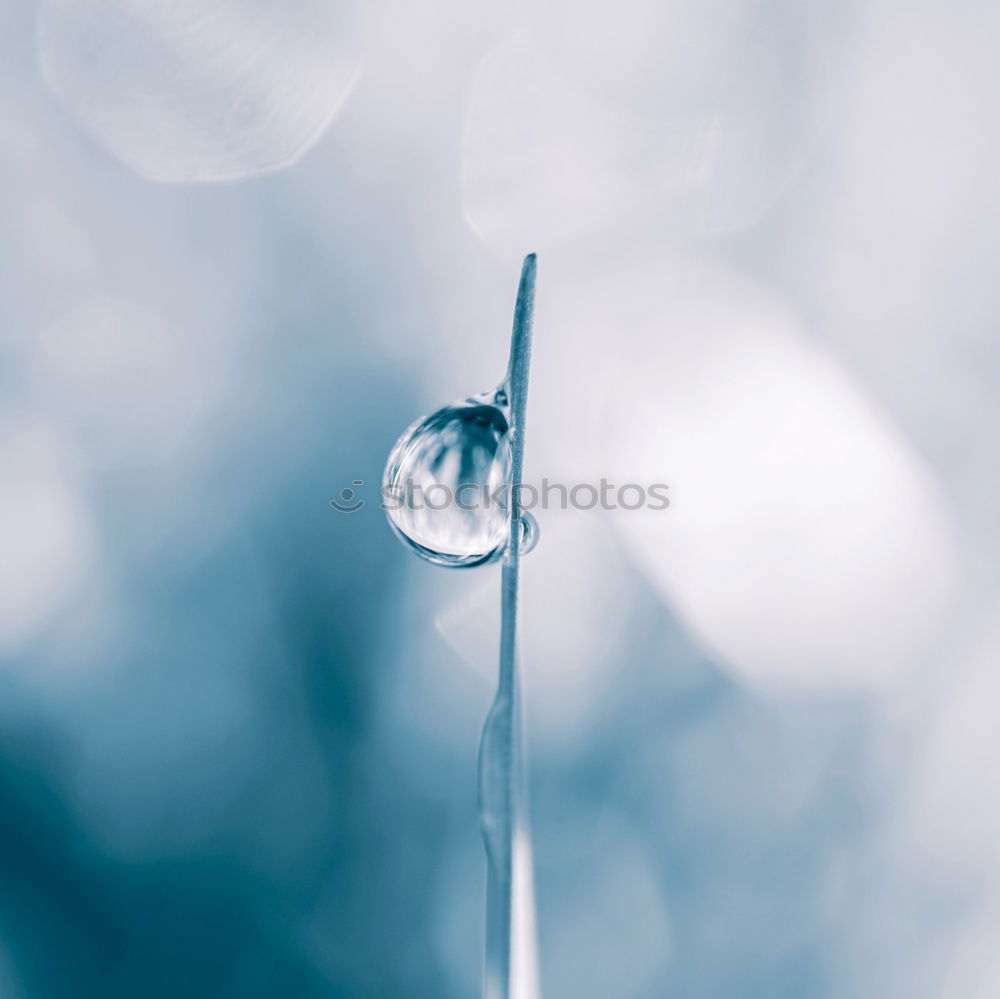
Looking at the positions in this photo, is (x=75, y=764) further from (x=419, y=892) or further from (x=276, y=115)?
(x=276, y=115)

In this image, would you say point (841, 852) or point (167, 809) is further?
point (167, 809)

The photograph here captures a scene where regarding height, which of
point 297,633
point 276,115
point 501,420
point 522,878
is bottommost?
point 522,878

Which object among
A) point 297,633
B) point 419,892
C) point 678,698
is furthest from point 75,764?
point 678,698

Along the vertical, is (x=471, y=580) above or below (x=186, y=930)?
above

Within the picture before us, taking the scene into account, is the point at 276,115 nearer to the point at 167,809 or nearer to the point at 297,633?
the point at 297,633

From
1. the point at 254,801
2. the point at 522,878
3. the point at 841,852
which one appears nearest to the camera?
the point at 522,878

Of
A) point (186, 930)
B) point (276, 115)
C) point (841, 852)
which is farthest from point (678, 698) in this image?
point (276, 115)

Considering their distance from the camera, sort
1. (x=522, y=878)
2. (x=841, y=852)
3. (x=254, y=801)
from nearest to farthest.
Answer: (x=522, y=878)
(x=841, y=852)
(x=254, y=801)
